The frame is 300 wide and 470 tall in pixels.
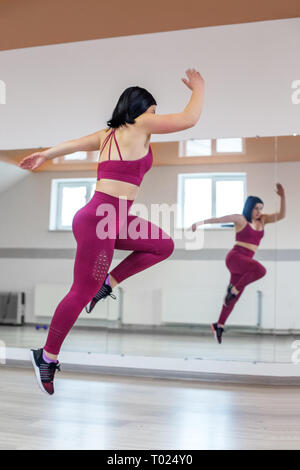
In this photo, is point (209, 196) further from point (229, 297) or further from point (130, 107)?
point (130, 107)

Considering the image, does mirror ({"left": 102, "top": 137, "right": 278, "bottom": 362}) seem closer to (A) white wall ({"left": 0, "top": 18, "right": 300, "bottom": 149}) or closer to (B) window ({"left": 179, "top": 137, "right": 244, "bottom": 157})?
(B) window ({"left": 179, "top": 137, "right": 244, "bottom": 157})

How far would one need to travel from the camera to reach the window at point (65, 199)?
14.4ft

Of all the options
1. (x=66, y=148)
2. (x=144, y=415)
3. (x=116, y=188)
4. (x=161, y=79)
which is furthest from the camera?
(x=161, y=79)

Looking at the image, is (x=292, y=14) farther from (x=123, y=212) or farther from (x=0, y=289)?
(x=0, y=289)

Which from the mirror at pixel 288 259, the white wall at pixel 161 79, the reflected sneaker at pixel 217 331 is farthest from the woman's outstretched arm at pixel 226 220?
the reflected sneaker at pixel 217 331

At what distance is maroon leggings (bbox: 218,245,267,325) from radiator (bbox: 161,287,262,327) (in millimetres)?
41

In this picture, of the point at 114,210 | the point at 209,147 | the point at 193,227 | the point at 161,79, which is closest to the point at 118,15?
the point at 161,79

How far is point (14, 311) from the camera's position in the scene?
14.6ft

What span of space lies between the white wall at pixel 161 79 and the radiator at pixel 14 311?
1267 mm

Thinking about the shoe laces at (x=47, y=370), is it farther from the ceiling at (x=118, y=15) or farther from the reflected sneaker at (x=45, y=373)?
the ceiling at (x=118, y=15)

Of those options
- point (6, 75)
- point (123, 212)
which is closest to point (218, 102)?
point (6, 75)

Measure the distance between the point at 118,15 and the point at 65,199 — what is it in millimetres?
1446

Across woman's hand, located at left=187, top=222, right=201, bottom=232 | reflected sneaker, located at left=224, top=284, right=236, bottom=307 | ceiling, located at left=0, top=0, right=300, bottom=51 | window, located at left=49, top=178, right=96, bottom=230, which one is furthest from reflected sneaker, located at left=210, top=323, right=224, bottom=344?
ceiling, located at left=0, top=0, right=300, bottom=51

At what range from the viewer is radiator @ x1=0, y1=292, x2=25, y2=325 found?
4.44 m
